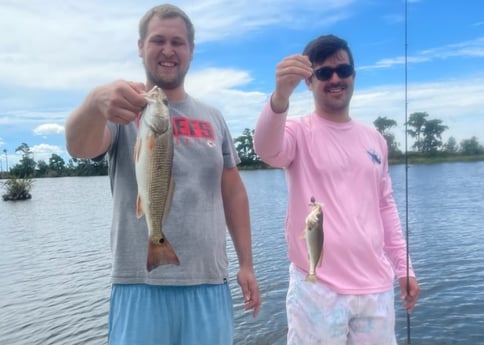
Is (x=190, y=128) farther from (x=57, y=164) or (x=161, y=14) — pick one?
(x=57, y=164)

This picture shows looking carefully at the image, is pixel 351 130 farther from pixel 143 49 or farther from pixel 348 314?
pixel 143 49

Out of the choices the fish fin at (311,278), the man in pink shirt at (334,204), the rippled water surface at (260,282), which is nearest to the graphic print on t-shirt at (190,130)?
the man in pink shirt at (334,204)

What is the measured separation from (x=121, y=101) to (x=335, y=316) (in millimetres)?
2055

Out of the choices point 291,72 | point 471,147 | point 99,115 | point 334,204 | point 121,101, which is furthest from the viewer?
point 471,147

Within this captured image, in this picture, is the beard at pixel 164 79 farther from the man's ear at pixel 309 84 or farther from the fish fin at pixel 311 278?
the fish fin at pixel 311 278

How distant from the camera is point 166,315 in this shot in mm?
2848

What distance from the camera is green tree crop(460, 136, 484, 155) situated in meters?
98.8

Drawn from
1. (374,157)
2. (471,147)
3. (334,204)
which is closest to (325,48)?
(374,157)

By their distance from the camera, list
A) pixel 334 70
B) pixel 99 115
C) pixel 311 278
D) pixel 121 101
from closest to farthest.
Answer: pixel 121 101 → pixel 99 115 → pixel 311 278 → pixel 334 70

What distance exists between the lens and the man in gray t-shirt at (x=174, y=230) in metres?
2.82

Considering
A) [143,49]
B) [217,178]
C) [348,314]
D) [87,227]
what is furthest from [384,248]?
[87,227]

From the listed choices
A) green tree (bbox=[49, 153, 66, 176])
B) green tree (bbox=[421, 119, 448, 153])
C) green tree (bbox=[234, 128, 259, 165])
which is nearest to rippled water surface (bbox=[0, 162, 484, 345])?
green tree (bbox=[234, 128, 259, 165])

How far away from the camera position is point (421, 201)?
93.9 ft

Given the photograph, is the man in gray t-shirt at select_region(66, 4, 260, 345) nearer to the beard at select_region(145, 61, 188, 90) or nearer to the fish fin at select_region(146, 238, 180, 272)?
the beard at select_region(145, 61, 188, 90)
